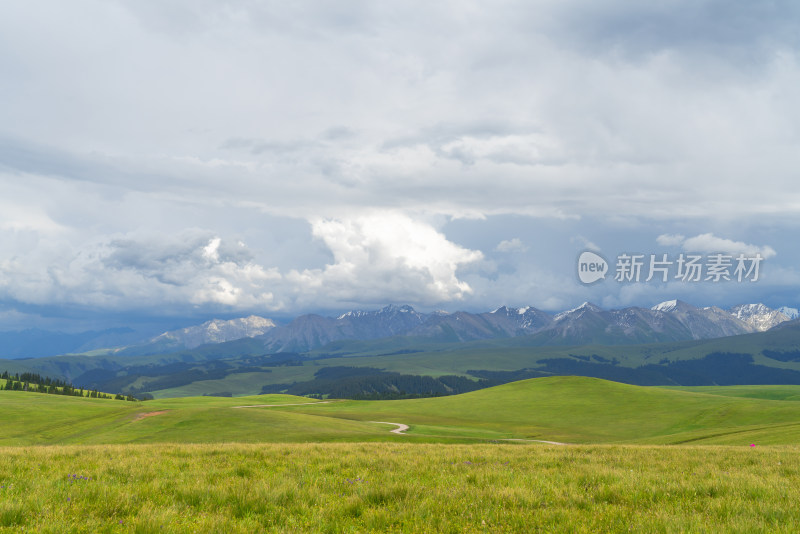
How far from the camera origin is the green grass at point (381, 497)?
720 centimetres

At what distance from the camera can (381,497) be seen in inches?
361

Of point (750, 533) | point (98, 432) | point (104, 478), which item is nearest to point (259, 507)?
point (104, 478)

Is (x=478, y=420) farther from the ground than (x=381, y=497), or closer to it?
closer to it

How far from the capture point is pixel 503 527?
23.7ft

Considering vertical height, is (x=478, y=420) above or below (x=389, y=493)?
below

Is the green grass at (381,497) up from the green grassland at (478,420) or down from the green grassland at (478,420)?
up

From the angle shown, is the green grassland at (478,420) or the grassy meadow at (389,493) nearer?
the grassy meadow at (389,493)

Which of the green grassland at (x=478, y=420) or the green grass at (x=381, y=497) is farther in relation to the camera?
the green grassland at (x=478, y=420)

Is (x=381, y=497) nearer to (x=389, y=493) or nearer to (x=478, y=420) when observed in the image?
(x=389, y=493)

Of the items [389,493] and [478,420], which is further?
[478,420]

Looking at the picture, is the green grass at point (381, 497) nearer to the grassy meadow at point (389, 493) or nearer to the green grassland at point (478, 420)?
the grassy meadow at point (389, 493)

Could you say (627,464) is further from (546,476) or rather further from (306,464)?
(306,464)

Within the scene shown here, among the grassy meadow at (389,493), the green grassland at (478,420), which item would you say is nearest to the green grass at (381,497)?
the grassy meadow at (389,493)

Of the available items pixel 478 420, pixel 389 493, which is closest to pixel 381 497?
pixel 389 493
